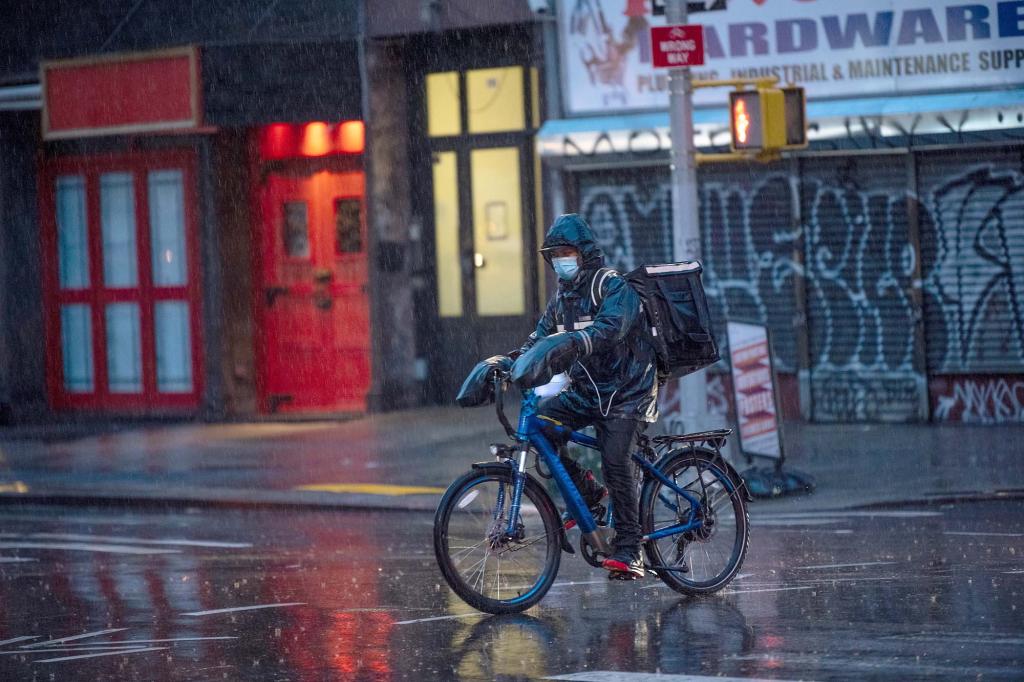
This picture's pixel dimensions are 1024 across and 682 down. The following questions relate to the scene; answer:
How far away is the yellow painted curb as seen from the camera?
14367 mm

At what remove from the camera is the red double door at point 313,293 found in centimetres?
2083

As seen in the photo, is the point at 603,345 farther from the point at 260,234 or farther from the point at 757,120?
the point at 260,234

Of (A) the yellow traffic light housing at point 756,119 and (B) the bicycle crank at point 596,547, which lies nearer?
(B) the bicycle crank at point 596,547

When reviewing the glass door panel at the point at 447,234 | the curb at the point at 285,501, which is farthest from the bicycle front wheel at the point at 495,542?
the glass door panel at the point at 447,234

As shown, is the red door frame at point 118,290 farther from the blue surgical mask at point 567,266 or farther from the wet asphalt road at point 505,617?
the blue surgical mask at point 567,266

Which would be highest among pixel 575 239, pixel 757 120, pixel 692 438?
pixel 757 120

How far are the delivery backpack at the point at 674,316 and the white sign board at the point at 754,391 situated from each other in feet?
16.0

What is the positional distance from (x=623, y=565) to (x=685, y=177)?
223 inches

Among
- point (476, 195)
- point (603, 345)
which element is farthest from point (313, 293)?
point (603, 345)

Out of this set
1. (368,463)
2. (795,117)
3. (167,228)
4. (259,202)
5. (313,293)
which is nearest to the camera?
(795,117)

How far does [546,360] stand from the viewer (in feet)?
27.4

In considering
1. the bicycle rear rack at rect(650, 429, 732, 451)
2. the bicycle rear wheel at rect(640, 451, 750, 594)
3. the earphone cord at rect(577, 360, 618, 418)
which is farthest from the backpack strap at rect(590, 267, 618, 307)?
the bicycle rear wheel at rect(640, 451, 750, 594)

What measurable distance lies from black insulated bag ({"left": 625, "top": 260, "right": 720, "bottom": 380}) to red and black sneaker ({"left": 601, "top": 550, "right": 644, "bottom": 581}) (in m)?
0.93

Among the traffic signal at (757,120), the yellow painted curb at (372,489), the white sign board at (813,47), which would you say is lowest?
the yellow painted curb at (372,489)
